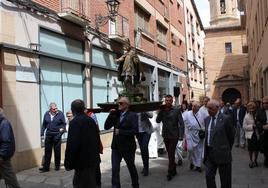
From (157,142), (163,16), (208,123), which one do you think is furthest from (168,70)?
(208,123)

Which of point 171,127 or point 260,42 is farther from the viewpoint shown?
point 260,42

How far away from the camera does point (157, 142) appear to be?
14.9 metres

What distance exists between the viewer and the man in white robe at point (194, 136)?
11.5 m

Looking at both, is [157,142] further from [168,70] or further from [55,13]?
[168,70]

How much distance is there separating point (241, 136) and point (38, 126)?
7960mm

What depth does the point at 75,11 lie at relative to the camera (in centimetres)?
1548

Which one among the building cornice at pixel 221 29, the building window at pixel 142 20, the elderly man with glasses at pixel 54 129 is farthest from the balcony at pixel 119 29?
the building cornice at pixel 221 29

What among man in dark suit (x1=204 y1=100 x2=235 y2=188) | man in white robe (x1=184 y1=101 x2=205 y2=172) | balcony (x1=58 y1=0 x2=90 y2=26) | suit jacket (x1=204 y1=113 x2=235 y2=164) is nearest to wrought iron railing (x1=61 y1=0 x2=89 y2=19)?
balcony (x1=58 y1=0 x2=90 y2=26)

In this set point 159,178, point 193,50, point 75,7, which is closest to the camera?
point 159,178

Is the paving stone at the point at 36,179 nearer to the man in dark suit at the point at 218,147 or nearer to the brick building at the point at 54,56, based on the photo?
the brick building at the point at 54,56

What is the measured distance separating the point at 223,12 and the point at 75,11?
2021 inches

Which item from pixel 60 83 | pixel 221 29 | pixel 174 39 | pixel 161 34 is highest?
pixel 221 29

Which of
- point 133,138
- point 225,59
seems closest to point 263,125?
point 133,138

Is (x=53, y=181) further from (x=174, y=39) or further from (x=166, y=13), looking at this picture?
(x=174, y=39)
